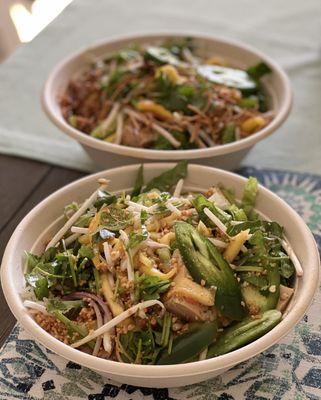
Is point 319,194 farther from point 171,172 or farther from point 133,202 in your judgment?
point 133,202

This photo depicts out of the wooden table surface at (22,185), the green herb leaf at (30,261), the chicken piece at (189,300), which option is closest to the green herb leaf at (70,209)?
the green herb leaf at (30,261)

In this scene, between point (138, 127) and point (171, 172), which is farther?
point (138, 127)

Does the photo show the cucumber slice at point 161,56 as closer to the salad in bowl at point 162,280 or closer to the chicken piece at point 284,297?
the salad in bowl at point 162,280

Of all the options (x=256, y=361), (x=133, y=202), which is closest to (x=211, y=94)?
(x=133, y=202)

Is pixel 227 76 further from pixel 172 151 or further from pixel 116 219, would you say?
pixel 116 219

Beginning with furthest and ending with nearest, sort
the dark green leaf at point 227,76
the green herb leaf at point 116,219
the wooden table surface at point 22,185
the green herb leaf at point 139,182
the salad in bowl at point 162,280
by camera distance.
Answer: the dark green leaf at point 227,76, the wooden table surface at point 22,185, the green herb leaf at point 139,182, the green herb leaf at point 116,219, the salad in bowl at point 162,280

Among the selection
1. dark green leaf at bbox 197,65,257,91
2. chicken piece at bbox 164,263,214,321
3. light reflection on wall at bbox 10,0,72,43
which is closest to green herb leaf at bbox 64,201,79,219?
chicken piece at bbox 164,263,214,321
